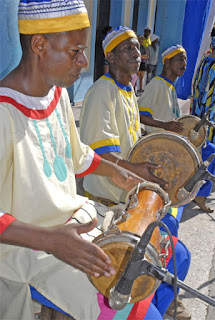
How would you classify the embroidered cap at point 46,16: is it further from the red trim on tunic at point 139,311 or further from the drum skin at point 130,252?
the red trim on tunic at point 139,311

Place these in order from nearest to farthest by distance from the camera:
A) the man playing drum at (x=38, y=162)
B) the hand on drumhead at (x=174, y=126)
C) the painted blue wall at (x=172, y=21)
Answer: the man playing drum at (x=38, y=162)
the hand on drumhead at (x=174, y=126)
the painted blue wall at (x=172, y=21)

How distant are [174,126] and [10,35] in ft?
7.64

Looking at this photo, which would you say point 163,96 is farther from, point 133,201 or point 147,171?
point 133,201

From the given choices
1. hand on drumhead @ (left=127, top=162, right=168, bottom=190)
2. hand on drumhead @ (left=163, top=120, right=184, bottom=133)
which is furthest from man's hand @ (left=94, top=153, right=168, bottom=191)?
hand on drumhead @ (left=163, top=120, right=184, bottom=133)

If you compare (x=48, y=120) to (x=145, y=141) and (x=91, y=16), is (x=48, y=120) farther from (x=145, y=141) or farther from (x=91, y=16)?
(x=91, y=16)

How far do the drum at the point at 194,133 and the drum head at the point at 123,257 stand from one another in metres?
2.34

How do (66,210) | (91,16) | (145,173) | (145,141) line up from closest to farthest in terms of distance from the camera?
(66,210)
(145,173)
(145,141)
(91,16)

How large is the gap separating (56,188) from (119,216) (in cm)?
33

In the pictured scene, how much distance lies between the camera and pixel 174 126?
141 inches

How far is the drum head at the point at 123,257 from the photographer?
1380 millimetres

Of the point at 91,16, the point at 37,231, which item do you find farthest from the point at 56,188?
the point at 91,16

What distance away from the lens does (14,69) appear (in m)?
1.62

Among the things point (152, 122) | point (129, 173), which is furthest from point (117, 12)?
point (129, 173)

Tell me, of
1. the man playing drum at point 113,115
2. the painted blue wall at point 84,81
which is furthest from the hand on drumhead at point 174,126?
the painted blue wall at point 84,81
